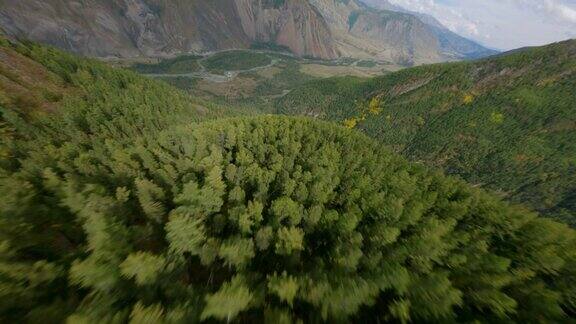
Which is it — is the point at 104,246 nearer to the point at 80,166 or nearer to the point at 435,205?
the point at 80,166

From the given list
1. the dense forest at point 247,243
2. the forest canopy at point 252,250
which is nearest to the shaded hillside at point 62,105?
the dense forest at point 247,243

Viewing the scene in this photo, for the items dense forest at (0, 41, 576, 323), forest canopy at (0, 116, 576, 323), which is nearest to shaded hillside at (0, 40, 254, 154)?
dense forest at (0, 41, 576, 323)

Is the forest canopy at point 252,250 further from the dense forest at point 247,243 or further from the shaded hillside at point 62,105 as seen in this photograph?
the shaded hillside at point 62,105

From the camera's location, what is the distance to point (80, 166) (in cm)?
7488

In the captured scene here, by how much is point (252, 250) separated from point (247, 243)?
1669mm

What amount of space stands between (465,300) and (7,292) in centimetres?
5553

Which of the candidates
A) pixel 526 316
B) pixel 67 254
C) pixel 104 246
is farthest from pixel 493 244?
pixel 67 254

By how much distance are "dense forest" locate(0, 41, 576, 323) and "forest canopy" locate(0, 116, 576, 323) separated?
27 cm

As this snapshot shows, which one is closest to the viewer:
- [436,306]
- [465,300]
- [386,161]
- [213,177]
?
[436,306]

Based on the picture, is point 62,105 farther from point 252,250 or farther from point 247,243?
point 252,250

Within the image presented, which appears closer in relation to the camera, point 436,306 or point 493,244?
point 436,306

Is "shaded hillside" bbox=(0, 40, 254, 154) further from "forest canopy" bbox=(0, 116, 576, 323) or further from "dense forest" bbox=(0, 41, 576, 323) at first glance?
"forest canopy" bbox=(0, 116, 576, 323)

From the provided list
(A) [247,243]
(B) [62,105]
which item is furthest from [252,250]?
(B) [62,105]

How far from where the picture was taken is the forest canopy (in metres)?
37.5
